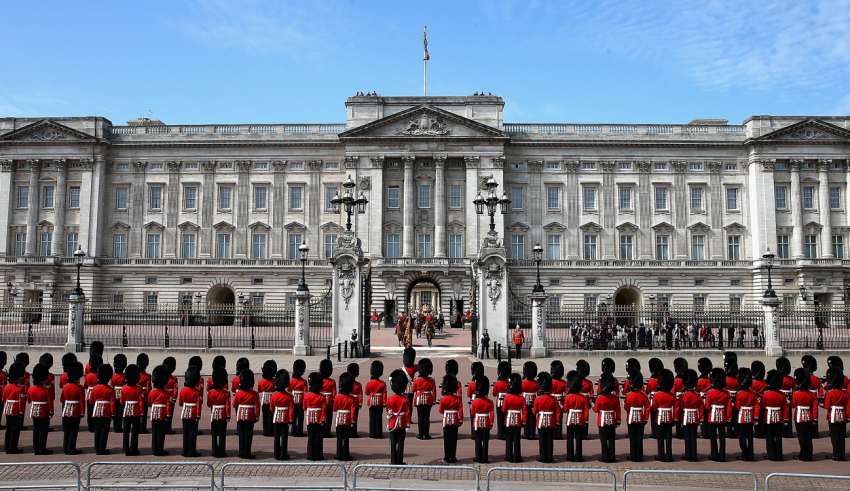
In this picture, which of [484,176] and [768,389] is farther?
[484,176]

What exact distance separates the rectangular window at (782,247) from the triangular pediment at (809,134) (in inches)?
297

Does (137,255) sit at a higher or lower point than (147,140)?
lower

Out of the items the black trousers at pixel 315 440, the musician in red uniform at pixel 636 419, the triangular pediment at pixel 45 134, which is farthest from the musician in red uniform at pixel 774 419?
the triangular pediment at pixel 45 134

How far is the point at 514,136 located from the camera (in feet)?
174

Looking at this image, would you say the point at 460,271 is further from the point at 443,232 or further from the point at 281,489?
the point at 281,489

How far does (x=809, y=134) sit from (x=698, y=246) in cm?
1213

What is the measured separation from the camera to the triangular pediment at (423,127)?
50844mm

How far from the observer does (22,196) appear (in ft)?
175

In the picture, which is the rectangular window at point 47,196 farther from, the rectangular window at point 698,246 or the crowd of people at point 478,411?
the rectangular window at point 698,246

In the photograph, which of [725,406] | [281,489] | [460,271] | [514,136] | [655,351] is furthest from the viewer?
[514,136]

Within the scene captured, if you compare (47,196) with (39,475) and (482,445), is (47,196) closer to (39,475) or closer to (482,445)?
(39,475)

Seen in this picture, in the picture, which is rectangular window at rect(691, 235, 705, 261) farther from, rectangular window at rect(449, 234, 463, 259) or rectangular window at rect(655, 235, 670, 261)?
rectangular window at rect(449, 234, 463, 259)

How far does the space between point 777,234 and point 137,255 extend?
50.7 meters

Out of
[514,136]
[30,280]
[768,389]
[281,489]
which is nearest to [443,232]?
[514,136]
